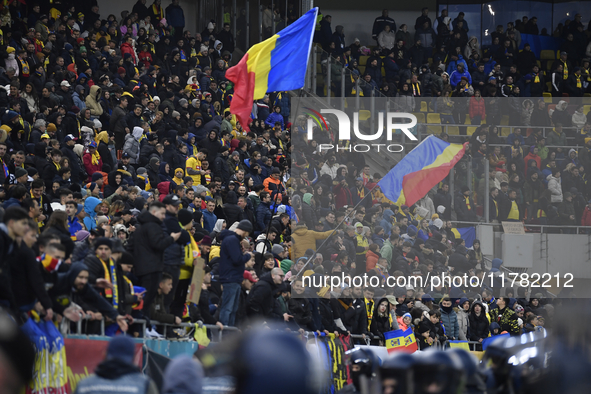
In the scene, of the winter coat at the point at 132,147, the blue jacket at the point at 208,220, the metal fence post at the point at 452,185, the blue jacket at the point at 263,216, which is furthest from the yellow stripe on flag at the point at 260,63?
the metal fence post at the point at 452,185

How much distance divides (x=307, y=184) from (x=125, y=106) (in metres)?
4.45

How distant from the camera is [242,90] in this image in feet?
49.8

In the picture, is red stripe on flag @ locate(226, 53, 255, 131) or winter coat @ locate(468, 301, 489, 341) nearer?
red stripe on flag @ locate(226, 53, 255, 131)

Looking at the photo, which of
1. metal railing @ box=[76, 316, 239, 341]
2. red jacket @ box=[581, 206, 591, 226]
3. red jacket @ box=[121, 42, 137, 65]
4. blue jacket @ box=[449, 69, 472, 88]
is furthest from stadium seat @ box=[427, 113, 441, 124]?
metal railing @ box=[76, 316, 239, 341]

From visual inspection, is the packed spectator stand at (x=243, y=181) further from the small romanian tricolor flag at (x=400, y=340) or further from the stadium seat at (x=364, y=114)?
the stadium seat at (x=364, y=114)

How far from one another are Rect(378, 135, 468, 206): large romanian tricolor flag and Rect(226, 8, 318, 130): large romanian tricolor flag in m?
3.67

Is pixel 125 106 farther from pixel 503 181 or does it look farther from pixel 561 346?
pixel 561 346

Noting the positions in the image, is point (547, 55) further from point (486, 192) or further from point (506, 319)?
point (506, 319)

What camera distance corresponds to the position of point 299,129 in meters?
21.6

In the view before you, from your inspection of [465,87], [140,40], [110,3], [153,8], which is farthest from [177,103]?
[465,87]

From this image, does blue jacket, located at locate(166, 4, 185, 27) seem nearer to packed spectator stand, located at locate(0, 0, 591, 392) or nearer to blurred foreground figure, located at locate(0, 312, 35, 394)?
packed spectator stand, located at locate(0, 0, 591, 392)

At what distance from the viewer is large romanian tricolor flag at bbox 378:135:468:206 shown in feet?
58.3

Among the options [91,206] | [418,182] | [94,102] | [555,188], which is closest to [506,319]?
[418,182]

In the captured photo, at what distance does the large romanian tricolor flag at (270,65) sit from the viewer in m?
15.1
